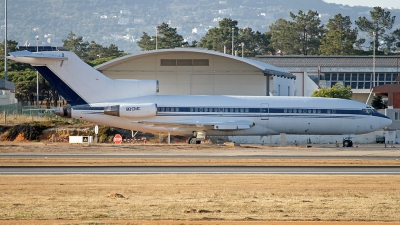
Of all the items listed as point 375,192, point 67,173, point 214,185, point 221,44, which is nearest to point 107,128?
point 67,173

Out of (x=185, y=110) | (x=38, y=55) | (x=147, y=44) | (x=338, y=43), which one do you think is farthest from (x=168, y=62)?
(x=147, y=44)

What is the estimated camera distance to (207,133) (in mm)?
43312

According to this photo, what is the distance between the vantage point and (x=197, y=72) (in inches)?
2105

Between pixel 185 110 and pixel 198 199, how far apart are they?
77.5 ft

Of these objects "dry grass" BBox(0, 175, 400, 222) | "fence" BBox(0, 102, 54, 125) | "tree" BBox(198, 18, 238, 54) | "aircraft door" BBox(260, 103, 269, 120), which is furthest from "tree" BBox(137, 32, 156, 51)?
"dry grass" BBox(0, 175, 400, 222)

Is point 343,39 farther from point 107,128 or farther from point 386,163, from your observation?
point 386,163

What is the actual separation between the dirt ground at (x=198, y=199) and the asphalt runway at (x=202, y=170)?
1.46m

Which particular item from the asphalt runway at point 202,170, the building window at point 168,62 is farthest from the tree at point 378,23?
the asphalt runway at point 202,170

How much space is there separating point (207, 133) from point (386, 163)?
15.4 metres

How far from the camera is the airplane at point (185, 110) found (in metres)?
41.8

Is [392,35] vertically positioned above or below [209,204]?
above

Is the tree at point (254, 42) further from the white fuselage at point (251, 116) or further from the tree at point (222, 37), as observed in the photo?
the white fuselage at point (251, 116)

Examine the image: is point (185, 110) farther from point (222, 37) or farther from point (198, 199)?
point (222, 37)

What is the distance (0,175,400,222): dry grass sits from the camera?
16.4m
